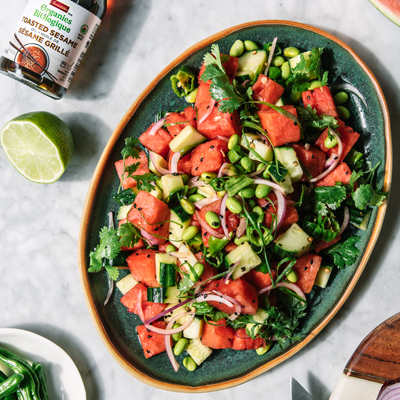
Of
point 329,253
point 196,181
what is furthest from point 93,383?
point 329,253

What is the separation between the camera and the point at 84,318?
10.0ft

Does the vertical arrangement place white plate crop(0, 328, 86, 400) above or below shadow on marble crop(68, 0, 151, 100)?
below

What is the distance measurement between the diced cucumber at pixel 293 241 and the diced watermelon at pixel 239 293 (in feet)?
1.09

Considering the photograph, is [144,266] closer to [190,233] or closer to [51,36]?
[190,233]

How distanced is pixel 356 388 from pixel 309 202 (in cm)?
137

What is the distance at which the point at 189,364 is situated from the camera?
2.67m

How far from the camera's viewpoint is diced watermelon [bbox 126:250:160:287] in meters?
2.50

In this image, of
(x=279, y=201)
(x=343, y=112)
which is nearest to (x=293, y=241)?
(x=279, y=201)

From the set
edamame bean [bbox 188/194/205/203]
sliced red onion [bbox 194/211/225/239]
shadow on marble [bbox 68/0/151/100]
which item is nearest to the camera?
sliced red onion [bbox 194/211/225/239]

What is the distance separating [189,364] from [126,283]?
0.78 m

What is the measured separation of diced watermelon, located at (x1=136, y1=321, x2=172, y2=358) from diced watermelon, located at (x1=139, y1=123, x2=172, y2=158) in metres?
1.28

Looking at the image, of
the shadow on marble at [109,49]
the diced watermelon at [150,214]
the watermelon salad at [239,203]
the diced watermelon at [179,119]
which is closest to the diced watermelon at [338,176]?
the watermelon salad at [239,203]

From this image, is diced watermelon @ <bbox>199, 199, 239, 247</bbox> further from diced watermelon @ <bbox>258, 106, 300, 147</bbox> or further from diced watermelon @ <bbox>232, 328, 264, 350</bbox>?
diced watermelon @ <bbox>232, 328, 264, 350</bbox>

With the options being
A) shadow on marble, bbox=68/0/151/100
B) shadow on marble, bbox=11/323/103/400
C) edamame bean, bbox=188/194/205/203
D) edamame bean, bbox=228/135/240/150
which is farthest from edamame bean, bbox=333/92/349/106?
shadow on marble, bbox=11/323/103/400
